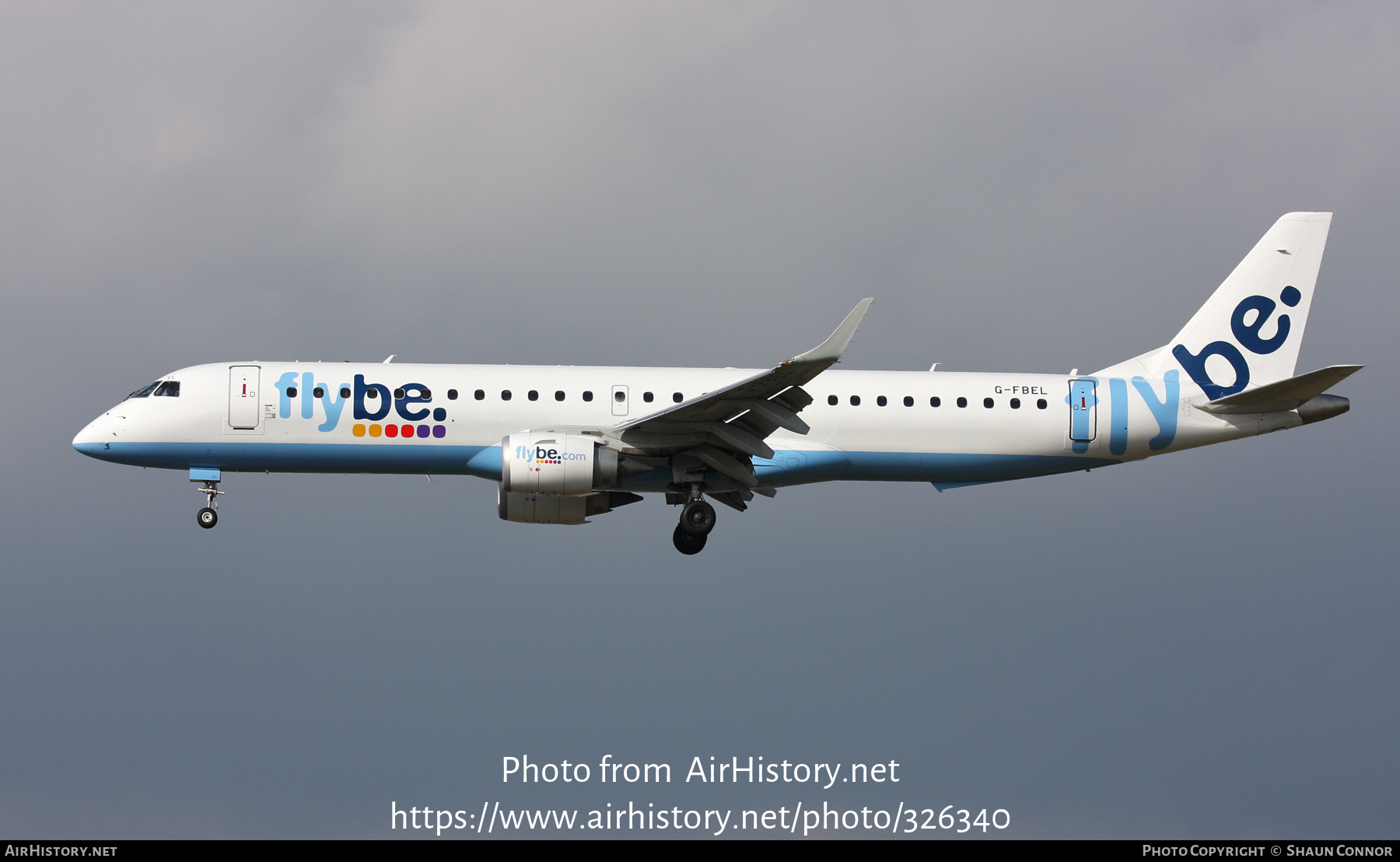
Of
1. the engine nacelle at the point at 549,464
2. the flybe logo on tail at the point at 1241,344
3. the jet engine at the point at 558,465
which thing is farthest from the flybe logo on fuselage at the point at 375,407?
the flybe logo on tail at the point at 1241,344

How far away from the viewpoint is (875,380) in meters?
35.4

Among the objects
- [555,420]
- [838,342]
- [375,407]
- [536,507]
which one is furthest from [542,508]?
[838,342]

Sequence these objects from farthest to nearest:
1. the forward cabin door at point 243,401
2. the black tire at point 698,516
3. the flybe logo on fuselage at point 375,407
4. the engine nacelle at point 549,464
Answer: the black tire at point 698,516 < the forward cabin door at point 243,401 < the flybe logo on fuselage at point 375,407 < the engine nacelle at point 549,464

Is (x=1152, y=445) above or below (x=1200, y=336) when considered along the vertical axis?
below

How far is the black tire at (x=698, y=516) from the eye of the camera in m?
34.2

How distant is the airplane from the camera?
108 ft

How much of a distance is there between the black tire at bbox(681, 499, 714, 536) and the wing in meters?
0.50

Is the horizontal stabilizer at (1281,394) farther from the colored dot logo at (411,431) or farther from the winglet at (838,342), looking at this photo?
the colored dot logo at (411,431)

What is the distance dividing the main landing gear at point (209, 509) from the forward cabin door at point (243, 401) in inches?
62.8

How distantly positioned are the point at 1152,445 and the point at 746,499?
10.0 m

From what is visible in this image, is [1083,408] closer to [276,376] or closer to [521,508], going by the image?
[521,508]

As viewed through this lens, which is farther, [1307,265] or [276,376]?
[1307,265]

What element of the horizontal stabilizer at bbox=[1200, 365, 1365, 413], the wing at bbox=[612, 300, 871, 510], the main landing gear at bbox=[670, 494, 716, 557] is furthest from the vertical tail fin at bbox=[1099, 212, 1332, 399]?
the main landing gear at bbox=[670, 494, 716, 557]

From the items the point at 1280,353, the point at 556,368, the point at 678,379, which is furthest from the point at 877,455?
the point at 1280,353
